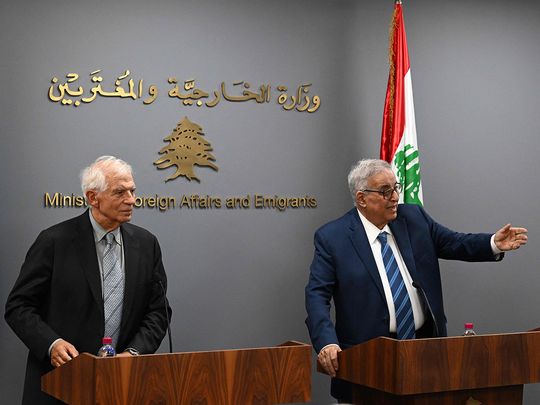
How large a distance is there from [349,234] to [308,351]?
100 cm

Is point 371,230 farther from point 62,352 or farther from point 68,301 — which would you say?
point 62,352

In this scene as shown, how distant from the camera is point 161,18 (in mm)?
4562

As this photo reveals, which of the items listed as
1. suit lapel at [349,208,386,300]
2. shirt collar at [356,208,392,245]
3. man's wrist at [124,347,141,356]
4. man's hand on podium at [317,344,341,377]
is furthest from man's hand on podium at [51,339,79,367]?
shirt collar at [356,208,392,245]

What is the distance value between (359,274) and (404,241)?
0.99ft

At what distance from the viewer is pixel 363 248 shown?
3855 millimetres

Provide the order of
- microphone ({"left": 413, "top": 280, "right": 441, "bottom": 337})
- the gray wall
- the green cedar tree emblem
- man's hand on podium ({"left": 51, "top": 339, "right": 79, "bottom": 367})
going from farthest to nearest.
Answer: the green cedar tree emblem < the gray wall < microphone ({"left": 413, "top": 280, "right": 441, "bottom": 337}) < man's hand on podium ({"left": 51, "top": 339, "right": 79, "bottom": 367})

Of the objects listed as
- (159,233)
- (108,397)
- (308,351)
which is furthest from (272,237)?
(108,397)

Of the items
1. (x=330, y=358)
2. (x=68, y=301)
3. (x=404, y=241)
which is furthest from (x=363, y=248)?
(x=68, y=301)

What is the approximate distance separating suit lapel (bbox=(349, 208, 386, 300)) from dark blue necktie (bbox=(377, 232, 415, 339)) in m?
0.06

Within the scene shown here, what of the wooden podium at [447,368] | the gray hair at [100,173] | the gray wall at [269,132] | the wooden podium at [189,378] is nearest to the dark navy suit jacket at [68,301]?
the gray hair at [100,173]

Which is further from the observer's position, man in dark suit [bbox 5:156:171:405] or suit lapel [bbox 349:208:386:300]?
suit lapel [bbox 349:208:386:300]

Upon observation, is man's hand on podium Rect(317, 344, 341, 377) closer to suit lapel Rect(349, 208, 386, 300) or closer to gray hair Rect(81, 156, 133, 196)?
suit lapel Rect(349, 208, 386, 300)

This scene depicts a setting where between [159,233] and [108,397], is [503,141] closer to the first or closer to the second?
[159,233]

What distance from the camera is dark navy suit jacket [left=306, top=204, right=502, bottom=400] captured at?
12.3 ft
